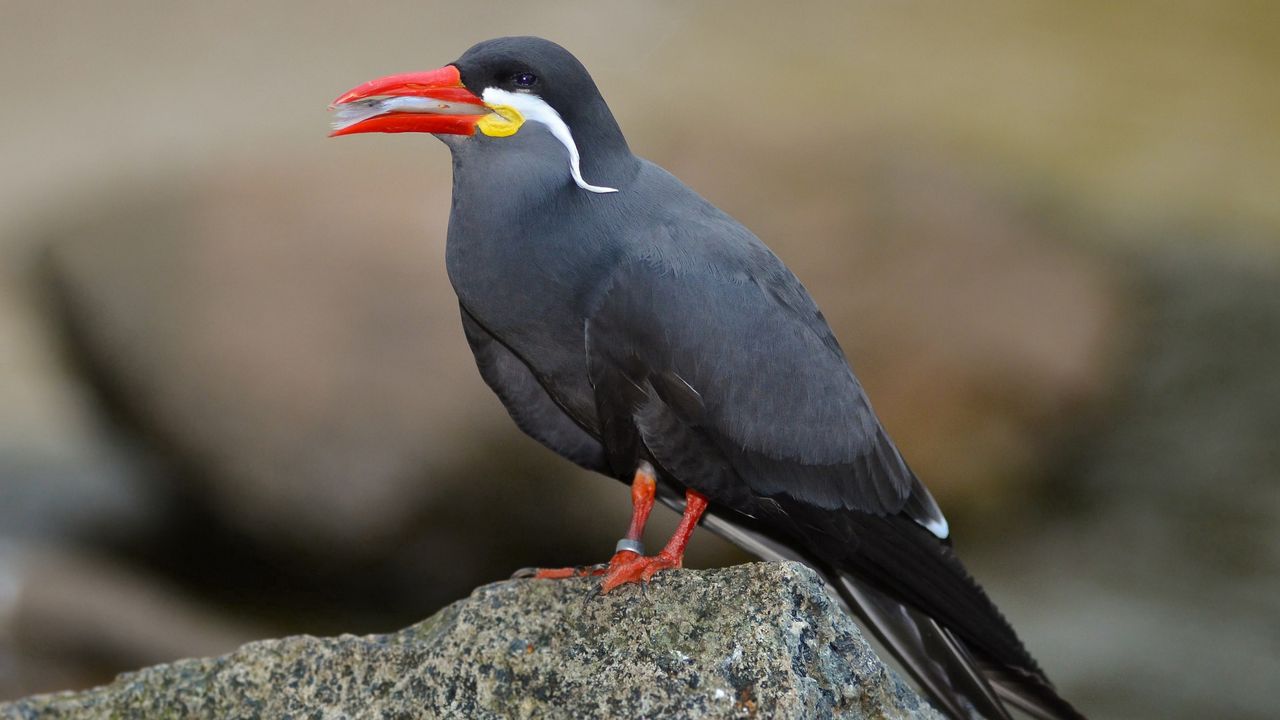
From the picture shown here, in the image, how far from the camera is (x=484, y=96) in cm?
334

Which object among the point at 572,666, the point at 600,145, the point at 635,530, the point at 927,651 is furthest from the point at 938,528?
the point at 600,145

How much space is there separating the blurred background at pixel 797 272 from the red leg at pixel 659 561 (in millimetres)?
2803

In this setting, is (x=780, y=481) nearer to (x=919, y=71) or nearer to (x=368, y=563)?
(x=368, y=563)

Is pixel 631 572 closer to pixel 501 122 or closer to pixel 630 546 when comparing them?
pixel 630 546

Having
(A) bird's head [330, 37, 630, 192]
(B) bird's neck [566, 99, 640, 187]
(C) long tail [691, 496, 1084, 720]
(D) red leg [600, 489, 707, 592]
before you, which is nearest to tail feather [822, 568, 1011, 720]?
(C) long tail [691, 496, 1084, 720]

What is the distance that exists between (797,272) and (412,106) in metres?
4.00

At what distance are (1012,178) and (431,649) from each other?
18.5ft

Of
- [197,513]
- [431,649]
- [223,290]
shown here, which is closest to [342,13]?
[223,290]

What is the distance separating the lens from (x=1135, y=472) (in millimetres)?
7496

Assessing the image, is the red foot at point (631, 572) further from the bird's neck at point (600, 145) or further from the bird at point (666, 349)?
the bird's neck at point (600, 145)

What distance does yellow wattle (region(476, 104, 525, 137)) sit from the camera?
334cm

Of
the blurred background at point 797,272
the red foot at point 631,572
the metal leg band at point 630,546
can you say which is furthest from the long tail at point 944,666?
the blurred background at point 797,272

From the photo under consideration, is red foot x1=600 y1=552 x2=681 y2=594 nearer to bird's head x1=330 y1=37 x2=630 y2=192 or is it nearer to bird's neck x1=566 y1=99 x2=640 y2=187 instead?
bird's neck x1=566 y1=99 x2=640 y2=187

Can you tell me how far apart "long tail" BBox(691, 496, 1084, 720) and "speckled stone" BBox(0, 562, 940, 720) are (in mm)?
571
